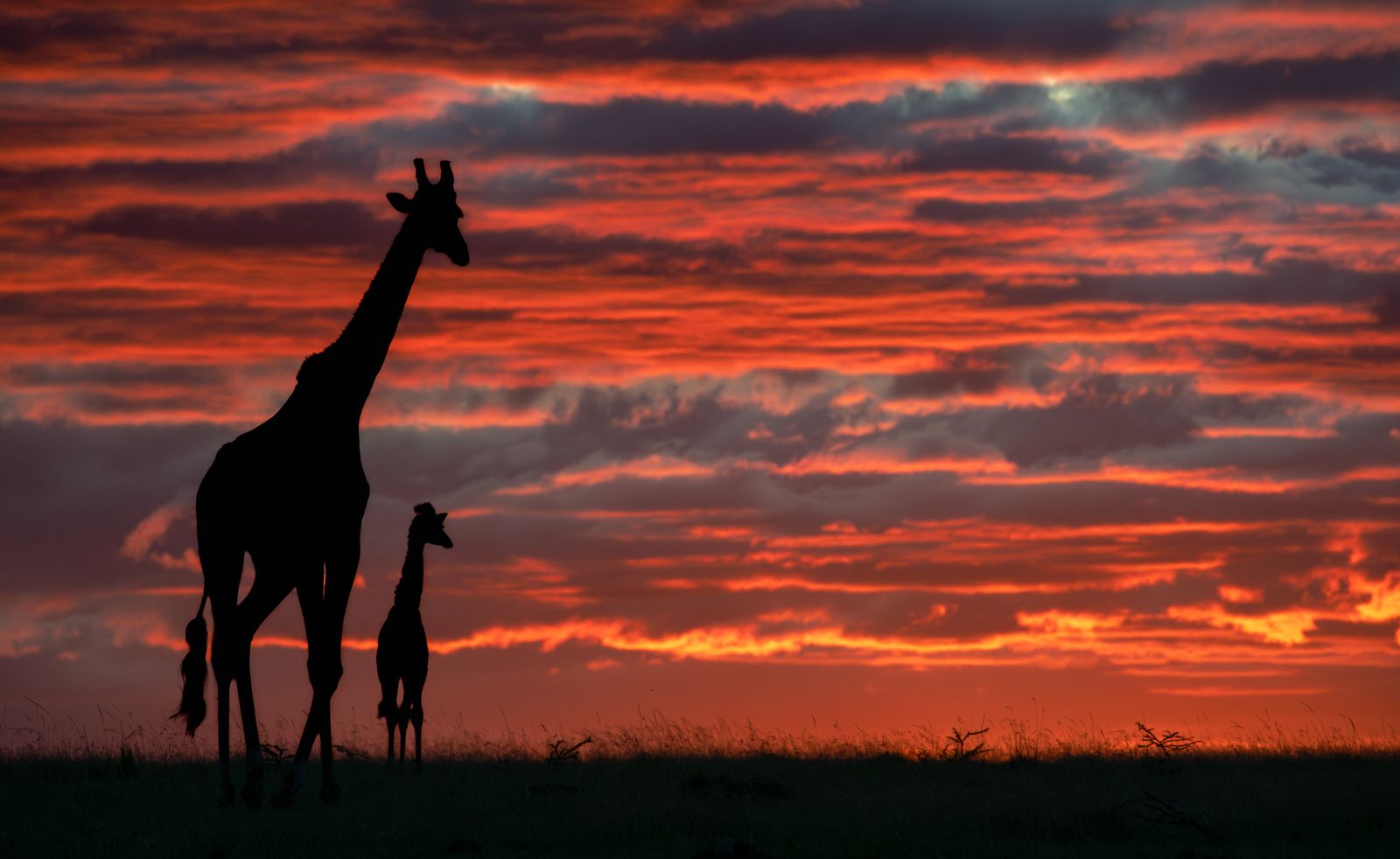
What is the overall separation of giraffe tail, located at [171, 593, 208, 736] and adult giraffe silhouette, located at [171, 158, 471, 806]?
950 mm

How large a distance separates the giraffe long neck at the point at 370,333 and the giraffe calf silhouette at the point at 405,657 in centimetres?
528

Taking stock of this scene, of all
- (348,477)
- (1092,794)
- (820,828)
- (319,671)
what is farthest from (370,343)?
(1092,794)

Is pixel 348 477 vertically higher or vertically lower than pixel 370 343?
lower

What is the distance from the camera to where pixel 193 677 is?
1955 centimetres

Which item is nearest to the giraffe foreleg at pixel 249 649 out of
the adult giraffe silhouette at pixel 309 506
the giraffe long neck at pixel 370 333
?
the adult giraffe silhouette at pixel 309 506

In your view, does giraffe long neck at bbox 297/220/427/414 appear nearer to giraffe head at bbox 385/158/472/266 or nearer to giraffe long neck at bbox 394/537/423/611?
giraffe head at bbox 385/158/472/266

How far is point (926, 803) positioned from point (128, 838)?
8.64 m

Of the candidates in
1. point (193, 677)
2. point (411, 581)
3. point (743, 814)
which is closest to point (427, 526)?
point (411, 581)

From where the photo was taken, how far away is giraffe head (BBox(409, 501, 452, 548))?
2341cm

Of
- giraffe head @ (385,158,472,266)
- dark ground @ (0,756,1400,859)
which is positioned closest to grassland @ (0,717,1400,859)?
dark ground @ (0,756,1400,859)

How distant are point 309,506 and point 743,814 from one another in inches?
233

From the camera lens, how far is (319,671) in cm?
1792

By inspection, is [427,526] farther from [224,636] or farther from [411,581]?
[224,636]

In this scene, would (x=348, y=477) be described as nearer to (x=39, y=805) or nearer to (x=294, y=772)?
(x=294, y=772)
